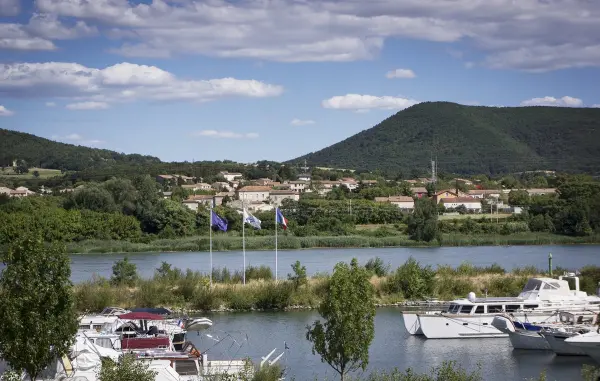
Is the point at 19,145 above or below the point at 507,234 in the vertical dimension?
above

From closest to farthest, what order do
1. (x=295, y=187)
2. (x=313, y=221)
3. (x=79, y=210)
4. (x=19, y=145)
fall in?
(x=79, y=210) → (x=313, y=221) → (x=295, y=187) → (x=19, y=145)

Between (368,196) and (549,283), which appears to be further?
(368,196)

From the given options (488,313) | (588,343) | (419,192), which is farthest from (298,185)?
(588,343)

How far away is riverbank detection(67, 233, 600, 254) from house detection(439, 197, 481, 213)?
1064 inches

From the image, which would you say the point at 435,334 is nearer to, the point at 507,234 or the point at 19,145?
the point at 507,234

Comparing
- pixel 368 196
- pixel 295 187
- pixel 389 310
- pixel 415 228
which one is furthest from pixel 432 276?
pixel 295 187

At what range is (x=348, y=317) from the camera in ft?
66.6

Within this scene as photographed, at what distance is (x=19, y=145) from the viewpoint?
189 metres

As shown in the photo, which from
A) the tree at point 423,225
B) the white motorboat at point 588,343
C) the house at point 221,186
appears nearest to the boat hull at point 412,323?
the white motorboat at point 588,343

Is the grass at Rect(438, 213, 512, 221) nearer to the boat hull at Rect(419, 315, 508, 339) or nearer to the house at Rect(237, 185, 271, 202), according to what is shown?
the house at Rect(237, 185, 271, 202)

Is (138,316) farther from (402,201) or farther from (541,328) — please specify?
(402,201)

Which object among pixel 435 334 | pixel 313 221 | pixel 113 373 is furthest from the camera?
pixel 313 221

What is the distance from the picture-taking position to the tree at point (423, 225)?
82.1 m

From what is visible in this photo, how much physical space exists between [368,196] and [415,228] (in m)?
30.6
